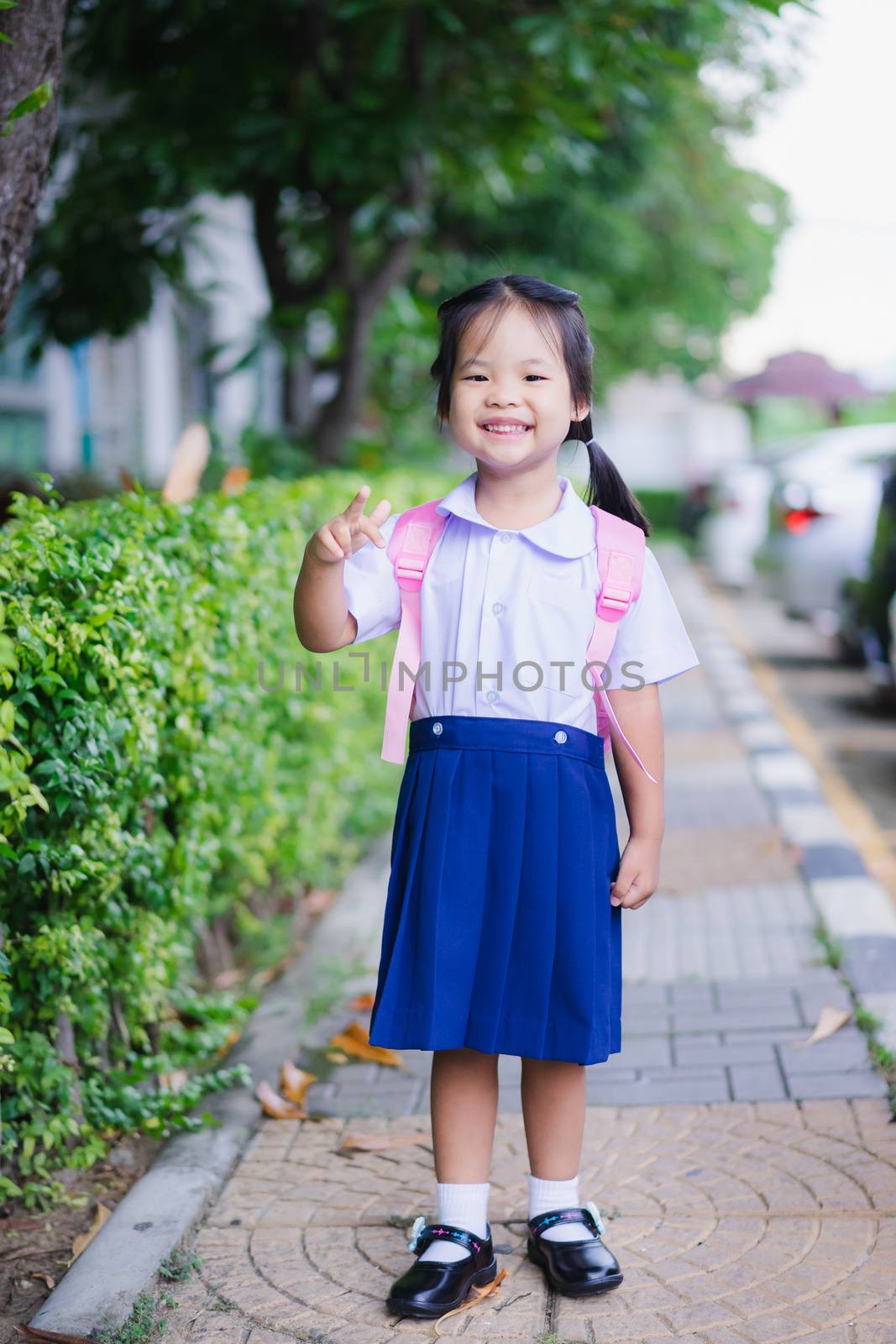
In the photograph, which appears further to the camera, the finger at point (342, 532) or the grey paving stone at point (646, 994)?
the grey paving stone at point (646, 994)

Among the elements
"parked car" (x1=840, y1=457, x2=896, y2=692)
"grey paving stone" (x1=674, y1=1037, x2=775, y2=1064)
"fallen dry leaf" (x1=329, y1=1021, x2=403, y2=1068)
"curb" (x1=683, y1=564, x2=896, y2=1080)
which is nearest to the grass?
"curb" (x1=683, y1=564, x2=896, y2=1080)

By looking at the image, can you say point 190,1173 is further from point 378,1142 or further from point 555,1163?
point 555,1163

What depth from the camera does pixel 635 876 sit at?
246 centimetres

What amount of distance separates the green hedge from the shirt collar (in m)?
0.71

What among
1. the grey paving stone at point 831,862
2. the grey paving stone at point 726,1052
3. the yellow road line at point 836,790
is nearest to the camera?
the grey paving stone at point 726,1052

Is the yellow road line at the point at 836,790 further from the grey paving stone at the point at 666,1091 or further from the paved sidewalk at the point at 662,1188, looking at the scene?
the grey paving stone at the point at 666,1091

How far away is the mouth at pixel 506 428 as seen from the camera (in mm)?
2383

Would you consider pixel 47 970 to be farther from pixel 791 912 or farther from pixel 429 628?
pixel 791 912

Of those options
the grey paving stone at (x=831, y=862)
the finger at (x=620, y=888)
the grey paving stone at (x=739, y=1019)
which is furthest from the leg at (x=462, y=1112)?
the grey paving stone at (x=831, y=862)

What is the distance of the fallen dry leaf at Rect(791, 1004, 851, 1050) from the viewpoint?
3467 millimetres

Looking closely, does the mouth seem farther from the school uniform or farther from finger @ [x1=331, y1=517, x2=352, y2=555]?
finger @ [x1=331, y1=517, x2=352, y2=555]

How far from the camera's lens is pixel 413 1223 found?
2711 mm

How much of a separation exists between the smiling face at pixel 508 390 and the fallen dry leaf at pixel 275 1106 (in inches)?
65.0

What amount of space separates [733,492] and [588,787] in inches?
567
